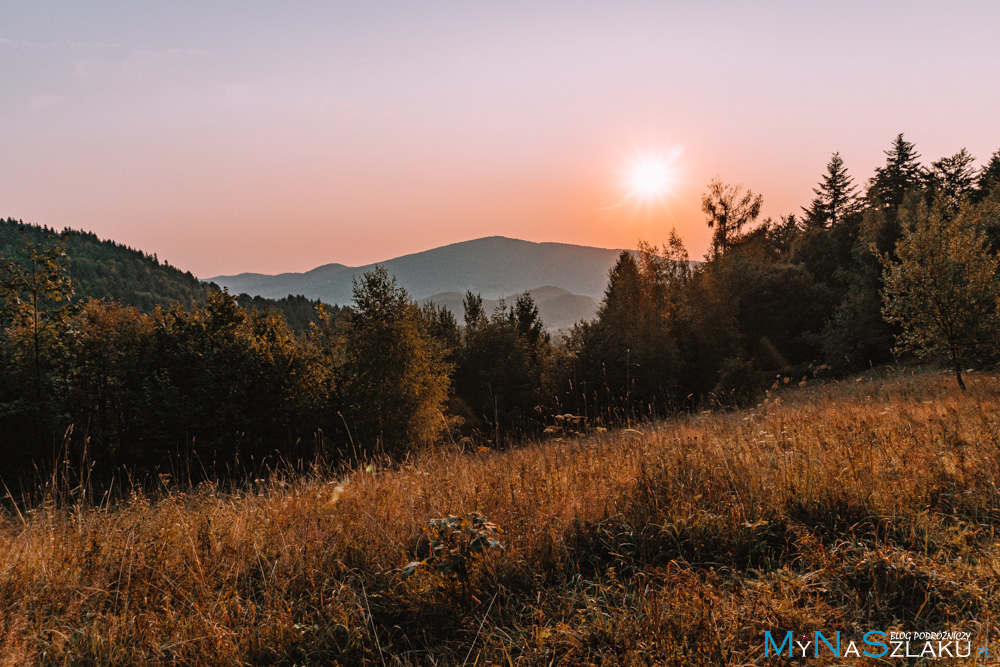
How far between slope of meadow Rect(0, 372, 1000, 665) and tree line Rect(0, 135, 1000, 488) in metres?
1.27

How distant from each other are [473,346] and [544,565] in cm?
3653

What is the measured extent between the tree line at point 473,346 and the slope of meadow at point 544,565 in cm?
127

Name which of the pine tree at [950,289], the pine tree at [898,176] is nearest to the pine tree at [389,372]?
the pine tree at [950,289]

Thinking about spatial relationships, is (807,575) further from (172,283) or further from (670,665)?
(172,283)

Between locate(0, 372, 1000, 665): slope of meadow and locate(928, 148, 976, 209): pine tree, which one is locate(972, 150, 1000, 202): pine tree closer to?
locate(928, 148, 976, 209): pine tree

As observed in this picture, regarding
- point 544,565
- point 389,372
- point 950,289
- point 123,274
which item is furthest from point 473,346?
point 123,274

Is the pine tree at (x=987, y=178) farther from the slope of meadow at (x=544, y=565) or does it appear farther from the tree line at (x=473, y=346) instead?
the slope of meadow at (x=544, y=565)

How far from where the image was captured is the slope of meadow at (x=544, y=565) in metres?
2.64

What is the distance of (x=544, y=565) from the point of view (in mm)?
3336

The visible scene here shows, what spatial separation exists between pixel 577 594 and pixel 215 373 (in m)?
22.9

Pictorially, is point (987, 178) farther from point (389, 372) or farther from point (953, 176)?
point (389, 372)

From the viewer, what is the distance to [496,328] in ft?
131

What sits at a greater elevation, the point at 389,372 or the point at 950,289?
the point at 950,289

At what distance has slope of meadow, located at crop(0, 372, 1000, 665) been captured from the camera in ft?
8.66
